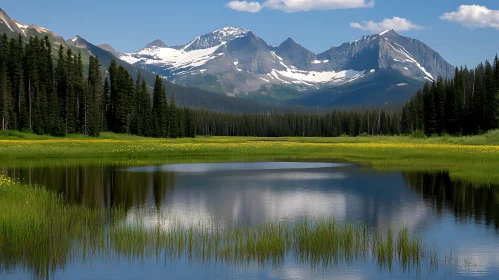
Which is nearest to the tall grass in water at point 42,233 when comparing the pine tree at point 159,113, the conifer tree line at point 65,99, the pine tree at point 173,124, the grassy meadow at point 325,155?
the grassy meadow at point 325,155

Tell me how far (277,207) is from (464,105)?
10324 cm

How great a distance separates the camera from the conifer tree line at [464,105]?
107 meters

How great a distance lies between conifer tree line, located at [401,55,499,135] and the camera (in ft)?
350

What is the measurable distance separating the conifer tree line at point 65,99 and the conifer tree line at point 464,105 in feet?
222

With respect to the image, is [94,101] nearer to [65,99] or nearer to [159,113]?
[65,99]

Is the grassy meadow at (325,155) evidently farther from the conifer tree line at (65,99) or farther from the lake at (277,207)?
the conifer tree line at (65,99)

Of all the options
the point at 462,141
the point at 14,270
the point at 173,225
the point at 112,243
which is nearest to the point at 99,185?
the point at 173,225

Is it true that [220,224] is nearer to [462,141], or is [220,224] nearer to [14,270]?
[14,270]

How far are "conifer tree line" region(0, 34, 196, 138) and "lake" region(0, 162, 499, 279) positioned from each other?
54454mm

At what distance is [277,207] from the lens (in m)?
26.8

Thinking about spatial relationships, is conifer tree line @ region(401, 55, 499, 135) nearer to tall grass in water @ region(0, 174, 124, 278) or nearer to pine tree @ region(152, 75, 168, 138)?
pine tree @ region(152, 75, 168, 138)

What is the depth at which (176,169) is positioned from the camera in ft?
158

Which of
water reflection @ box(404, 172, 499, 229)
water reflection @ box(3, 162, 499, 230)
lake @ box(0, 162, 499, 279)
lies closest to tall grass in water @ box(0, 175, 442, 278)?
lake @ box(0, 162, 499, 279)

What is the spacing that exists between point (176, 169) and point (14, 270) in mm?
33630
